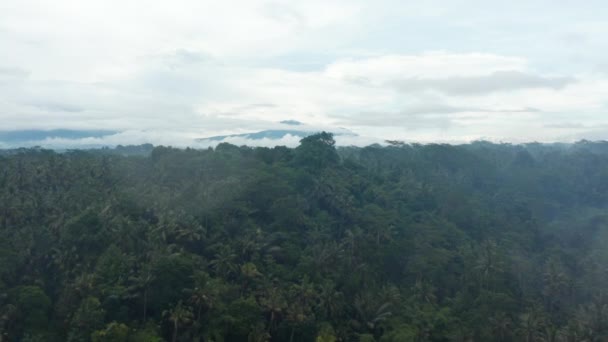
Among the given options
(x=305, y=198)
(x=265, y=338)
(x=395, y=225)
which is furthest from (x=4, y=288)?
(x=395, y=225)

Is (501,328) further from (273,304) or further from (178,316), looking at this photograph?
(178,316)

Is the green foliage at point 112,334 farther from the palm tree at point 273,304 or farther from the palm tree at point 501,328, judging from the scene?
the palm tree at point 501,328

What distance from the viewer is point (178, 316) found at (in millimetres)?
29656

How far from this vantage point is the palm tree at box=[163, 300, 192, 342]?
29.5m

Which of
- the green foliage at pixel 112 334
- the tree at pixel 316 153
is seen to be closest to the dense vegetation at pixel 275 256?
the green foliage at pixel 112 334

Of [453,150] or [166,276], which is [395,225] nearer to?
[166,276]

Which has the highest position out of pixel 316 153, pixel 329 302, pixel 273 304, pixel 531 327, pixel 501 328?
pixel 316 153

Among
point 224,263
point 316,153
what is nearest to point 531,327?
point 224,263

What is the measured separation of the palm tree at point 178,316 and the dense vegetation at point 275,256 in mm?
127

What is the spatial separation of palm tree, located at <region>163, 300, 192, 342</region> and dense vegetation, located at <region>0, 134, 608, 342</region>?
5.0 inches

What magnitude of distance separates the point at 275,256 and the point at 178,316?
11.9 m

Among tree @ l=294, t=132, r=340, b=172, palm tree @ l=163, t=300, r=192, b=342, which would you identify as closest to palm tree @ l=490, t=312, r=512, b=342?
palm tree @ l=163, t=300, r=192, b=342

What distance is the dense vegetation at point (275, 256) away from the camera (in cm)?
3098

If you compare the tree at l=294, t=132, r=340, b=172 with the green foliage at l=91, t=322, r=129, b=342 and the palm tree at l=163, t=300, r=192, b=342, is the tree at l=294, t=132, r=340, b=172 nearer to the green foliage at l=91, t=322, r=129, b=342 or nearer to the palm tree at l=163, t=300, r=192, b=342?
the palm tree at l=163, t=300, r=192, b=342
